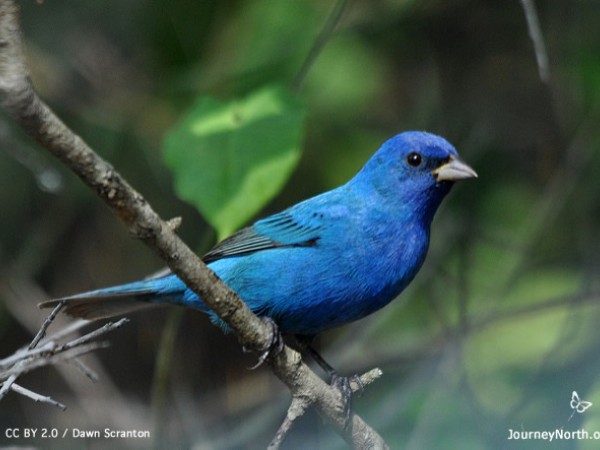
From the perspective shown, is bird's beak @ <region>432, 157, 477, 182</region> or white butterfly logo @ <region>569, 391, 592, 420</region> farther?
bird's beak @ <region>432, 157, 477, 182</region>

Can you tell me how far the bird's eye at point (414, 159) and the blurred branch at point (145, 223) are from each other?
1180 millimetres

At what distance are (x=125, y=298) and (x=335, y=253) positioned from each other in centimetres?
95

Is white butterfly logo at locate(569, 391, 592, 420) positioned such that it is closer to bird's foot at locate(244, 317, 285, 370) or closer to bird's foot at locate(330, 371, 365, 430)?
bird's foot at locate(330, 371, 365, 430)

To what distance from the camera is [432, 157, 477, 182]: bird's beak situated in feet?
12.4

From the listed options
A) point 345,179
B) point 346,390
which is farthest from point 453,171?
point 345,179

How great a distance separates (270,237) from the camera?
3.94 m

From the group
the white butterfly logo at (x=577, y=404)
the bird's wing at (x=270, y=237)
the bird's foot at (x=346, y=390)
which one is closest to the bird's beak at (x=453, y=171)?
the bird's wing at (x=270, y=237)

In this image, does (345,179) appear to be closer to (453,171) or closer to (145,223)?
(453,171)

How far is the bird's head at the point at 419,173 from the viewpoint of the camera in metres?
3.86

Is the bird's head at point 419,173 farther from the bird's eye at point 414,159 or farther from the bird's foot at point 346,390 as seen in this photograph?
the bird's foot at point 346,390

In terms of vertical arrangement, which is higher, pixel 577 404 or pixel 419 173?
pixel 419 173

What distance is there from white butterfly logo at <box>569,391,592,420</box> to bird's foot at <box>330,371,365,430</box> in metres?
0.93

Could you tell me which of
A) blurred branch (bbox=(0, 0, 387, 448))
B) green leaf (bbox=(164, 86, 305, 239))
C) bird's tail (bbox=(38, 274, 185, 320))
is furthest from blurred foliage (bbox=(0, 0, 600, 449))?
blurred branch (bbox=(0, 0, 387, 448))

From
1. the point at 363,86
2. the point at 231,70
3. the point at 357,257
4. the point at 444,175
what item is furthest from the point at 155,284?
the point at 363,86
